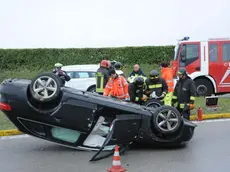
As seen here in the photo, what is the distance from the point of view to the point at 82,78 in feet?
50.3

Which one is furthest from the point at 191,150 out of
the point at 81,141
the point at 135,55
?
the point at 135,55

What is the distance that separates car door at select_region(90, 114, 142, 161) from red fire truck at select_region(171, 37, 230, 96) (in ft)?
29.2

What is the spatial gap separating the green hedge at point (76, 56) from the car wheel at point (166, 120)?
18.3 meters

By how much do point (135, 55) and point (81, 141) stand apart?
60.9 feet

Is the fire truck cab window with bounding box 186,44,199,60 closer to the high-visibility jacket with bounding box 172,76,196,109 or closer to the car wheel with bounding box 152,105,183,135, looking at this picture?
the high-visibility jacket with bounding box 172,76,196,109

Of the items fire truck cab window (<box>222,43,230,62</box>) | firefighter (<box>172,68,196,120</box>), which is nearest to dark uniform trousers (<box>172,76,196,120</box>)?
firefighter (<box>172,68,196,120</box>)

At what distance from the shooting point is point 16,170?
5.98 meters

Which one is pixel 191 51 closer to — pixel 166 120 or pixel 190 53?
pixel 190 53

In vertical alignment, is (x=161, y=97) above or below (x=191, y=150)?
above

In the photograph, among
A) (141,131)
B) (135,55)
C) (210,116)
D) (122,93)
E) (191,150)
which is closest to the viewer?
(141,131)

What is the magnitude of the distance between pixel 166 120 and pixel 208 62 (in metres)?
8.82

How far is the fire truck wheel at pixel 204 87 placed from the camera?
15.0 meters

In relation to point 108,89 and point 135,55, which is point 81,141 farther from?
point 135,55

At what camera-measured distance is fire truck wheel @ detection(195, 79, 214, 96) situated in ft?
49.2
